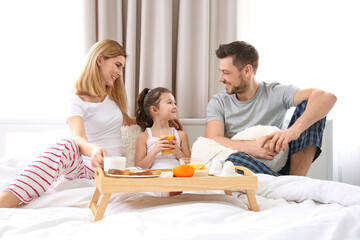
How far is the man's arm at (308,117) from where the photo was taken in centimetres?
192

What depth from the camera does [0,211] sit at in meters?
1.19

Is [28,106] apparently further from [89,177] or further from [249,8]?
→ [249,8]

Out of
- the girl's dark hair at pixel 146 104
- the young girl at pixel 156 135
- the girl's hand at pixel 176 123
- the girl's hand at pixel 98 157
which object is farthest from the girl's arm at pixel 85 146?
the girl's hand at pixel 176 123

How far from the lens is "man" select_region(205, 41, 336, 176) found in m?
2.03

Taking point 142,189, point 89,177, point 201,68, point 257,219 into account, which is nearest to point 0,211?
point 142,189

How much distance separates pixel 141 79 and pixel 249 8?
1.02 metres

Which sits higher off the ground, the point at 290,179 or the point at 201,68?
the point at 201,68

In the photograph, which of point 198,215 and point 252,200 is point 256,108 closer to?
point 252,200

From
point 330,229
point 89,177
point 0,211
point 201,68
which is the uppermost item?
point 201,68

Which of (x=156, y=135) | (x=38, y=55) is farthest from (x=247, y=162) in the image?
(x=38, y=55)

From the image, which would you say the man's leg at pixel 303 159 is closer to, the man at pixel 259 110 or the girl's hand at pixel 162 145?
the man at pixel 259 110

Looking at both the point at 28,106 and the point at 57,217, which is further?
the point at 28,106

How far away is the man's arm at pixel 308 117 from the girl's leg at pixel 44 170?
3.16ft

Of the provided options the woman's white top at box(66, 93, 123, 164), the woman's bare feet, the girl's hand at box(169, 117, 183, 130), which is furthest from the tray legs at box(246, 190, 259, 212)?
the girl's hand at box(169, 117, 183, 130)
